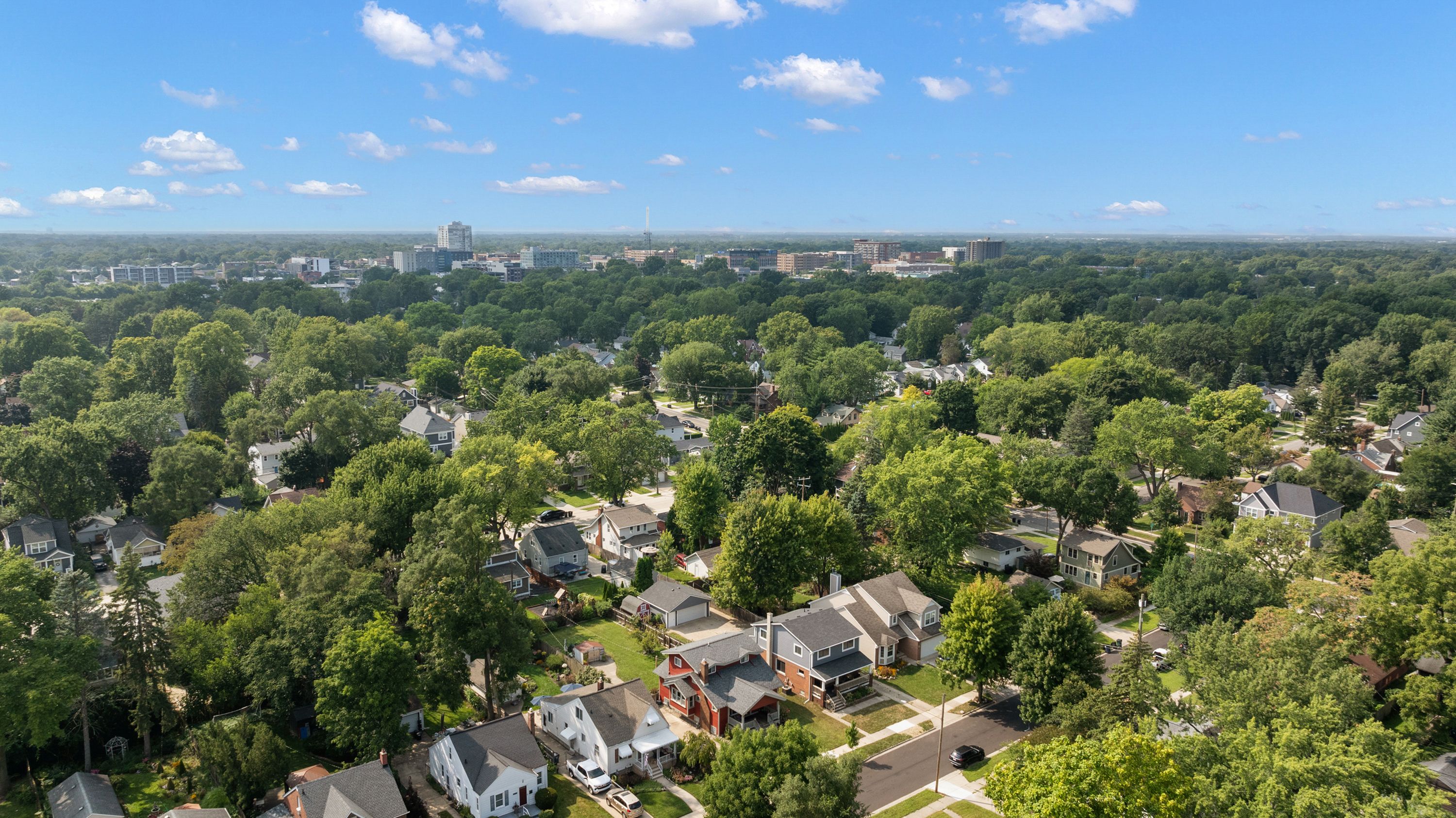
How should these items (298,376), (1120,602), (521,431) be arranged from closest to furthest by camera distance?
(1120,602)
(521,431)
(298,376)

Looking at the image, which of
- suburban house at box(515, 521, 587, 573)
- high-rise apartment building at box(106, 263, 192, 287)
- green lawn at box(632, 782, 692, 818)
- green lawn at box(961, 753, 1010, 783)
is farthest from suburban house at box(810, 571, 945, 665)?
high-rise apartment building at box(106, 263, 192, 287)

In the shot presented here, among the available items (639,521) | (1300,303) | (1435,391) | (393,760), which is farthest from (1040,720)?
(1300,303)

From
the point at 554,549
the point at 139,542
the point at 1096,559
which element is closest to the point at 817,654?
the point at 554,549

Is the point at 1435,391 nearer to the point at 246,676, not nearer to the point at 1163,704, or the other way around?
the point at 1163,704

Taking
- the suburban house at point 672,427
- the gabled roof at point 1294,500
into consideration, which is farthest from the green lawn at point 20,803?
the gabled roof at point 1294,500

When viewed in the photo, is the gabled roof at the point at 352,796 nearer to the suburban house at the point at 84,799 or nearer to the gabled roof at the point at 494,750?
the gabled roof at the point at 494,750

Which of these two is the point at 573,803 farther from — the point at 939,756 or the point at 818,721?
the point at 939,756
